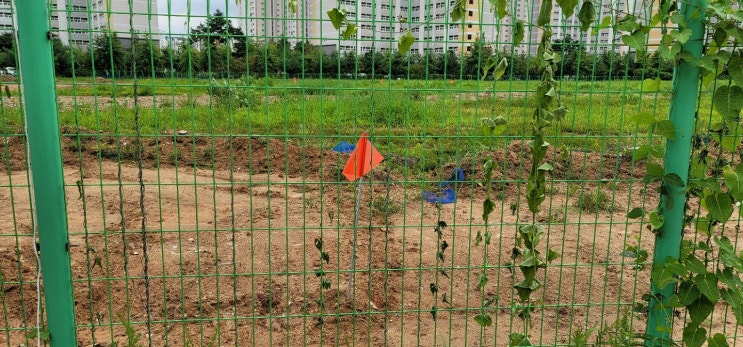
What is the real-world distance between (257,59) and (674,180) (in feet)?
6.94

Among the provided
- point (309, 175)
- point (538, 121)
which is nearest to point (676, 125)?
point (538, 121)

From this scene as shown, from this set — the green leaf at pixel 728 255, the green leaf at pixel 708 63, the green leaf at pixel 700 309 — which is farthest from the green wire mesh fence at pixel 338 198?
the green leaf at pixel 728 255

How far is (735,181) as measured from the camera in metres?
2.76

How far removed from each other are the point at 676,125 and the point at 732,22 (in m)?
0.50

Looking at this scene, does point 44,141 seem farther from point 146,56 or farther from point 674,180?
point 674,180

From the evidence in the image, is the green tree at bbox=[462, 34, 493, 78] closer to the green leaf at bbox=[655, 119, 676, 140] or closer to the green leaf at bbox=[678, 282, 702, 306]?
the green leaf at bbox=[655, 119, 676, 140]

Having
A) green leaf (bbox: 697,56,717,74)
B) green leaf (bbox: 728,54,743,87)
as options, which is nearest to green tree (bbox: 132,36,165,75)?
green leaf (bbox: 697,56,717,74)

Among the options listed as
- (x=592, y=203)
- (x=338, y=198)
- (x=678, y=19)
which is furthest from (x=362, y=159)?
(x=592, y=203)

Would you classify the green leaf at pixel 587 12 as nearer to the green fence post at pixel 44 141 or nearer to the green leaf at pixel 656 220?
the green leaf at pixel 656 220

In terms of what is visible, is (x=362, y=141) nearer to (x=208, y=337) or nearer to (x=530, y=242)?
(x=530, y=242)

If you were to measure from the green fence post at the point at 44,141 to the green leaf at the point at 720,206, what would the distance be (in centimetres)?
275

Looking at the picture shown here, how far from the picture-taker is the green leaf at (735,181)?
275cm

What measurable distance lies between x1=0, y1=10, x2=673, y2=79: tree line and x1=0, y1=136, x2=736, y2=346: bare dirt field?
430mm

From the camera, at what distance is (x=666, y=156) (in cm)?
301
